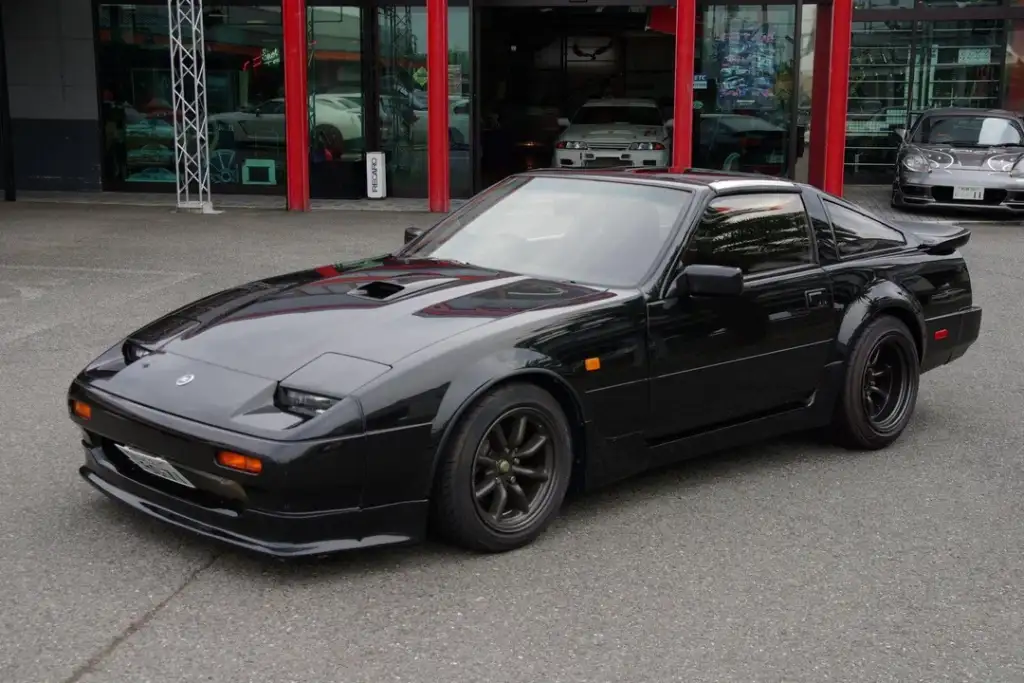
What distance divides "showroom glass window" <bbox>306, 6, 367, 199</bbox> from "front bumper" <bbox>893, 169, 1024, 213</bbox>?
8338 mm

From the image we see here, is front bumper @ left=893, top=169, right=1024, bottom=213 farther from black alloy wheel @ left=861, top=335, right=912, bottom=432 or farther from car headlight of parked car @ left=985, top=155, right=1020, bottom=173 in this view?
black alloy wheel @ left=861, top=335, right=912, bottom=432

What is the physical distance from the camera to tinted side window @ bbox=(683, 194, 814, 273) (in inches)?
207

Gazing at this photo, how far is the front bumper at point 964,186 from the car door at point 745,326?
440 inches

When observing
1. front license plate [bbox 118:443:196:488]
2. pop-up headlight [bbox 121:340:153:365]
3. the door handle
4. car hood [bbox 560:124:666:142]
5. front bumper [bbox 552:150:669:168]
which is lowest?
front license plate [bbox 118:443:196:488]

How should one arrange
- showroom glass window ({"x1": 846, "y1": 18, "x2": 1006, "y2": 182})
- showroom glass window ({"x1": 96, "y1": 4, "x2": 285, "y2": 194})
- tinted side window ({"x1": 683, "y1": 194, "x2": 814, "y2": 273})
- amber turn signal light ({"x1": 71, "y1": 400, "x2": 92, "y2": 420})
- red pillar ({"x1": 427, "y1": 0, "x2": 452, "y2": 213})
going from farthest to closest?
showroom glass window ({"x1": 846, "y1": 18, "x2": 1006, "y2": 182})
showroom glass window ({"x1": 96, "y1": 4, "x2": 285, "y2": 194})
red pillar ({"x1": 427, "y1": 0, "x2": 452, "y2": 213})
tinted side window ({"x1": 683, "y1": 194, "x2": 814, "y2": 273})
amber turn signal light ({"x1": 71, "y1": 400, "x2": 92, "y2": 420})

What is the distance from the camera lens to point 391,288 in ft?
15.9

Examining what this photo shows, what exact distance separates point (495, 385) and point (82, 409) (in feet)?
5.07

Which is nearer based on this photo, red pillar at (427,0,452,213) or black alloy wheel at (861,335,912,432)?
black alloy wheel at (861,335,912,432)

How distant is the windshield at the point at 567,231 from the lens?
5.13m

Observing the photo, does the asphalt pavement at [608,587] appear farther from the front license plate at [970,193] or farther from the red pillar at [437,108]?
the red pillar at [437,108]

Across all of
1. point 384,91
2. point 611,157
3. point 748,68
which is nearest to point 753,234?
point 611,157

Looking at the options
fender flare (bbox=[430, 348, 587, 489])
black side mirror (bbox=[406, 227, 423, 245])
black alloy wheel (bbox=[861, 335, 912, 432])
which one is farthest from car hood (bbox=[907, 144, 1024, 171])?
fender flare (bbox=[430, 348, 587, 489])

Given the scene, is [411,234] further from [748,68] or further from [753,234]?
[748,68]

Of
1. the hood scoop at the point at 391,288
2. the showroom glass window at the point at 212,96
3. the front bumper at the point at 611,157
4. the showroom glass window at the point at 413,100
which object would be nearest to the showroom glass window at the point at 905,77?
the front bumper at the point at 611,157
